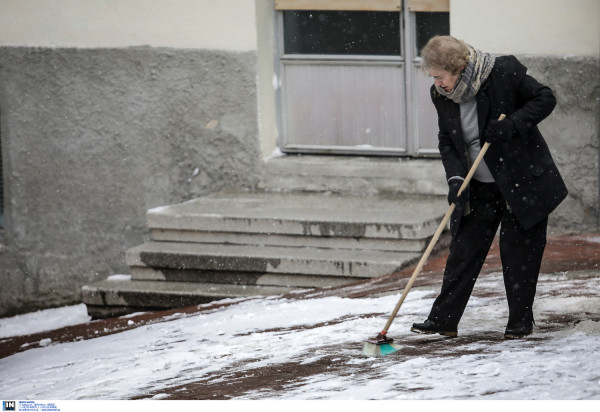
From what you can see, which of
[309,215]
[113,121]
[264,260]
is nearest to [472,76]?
[264,260]

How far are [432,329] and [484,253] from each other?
48 cm

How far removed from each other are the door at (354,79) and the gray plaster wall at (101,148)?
467 mm

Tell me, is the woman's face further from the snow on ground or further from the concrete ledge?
the concrete ledge

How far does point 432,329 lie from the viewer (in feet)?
17.7

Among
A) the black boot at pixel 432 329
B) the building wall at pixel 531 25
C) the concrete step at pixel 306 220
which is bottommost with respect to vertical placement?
the black boot at pixel 432 329

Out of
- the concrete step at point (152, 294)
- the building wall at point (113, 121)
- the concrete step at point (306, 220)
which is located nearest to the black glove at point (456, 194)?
the concrete step at point (306, 220)

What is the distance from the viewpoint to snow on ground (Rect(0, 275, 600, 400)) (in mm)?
4496

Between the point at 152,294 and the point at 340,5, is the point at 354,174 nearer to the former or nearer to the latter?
the point at 340,5

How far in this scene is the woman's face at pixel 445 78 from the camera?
4859mm

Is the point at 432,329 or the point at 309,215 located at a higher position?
the point at 309,215

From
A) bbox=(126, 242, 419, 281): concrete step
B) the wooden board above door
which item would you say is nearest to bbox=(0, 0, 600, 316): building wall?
the wooden board above door

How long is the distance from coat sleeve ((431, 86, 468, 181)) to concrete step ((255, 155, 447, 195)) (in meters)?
3.39

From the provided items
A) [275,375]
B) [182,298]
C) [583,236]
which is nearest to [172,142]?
[182,298]

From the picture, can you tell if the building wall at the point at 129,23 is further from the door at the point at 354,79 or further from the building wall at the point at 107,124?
the door at the point at 354,79
